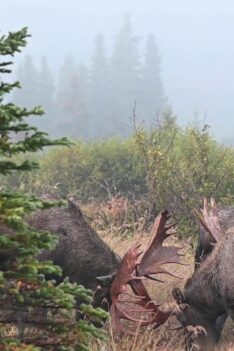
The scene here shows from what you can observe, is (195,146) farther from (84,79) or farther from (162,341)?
(84,79)

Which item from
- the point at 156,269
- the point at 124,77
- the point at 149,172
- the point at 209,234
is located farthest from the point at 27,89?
the point at 156,269

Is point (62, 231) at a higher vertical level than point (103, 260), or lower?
higher

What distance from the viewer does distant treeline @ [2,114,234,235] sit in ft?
46.8

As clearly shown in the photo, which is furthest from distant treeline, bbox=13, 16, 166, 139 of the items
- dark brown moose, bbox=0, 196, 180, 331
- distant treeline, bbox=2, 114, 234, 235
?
dark brown moose, bbox=0, 196, 180, 331

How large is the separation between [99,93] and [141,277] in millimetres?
112884

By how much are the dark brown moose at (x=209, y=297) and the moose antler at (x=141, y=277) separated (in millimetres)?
492

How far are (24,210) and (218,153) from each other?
15.3 metres

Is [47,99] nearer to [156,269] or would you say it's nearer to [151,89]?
[151,89]

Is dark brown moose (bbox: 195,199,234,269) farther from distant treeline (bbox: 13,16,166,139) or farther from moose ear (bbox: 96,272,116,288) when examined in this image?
distant treeline (bbox: 13,16,166,139)

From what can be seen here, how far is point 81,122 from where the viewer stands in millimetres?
93188

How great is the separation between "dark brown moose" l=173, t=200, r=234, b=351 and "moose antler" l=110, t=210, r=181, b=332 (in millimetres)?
492

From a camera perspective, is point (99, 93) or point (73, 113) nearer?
point (73, 113)

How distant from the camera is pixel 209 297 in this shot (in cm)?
812

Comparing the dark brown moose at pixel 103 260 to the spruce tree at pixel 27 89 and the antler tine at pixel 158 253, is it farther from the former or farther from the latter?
the spruce tree at pixel 27 89
